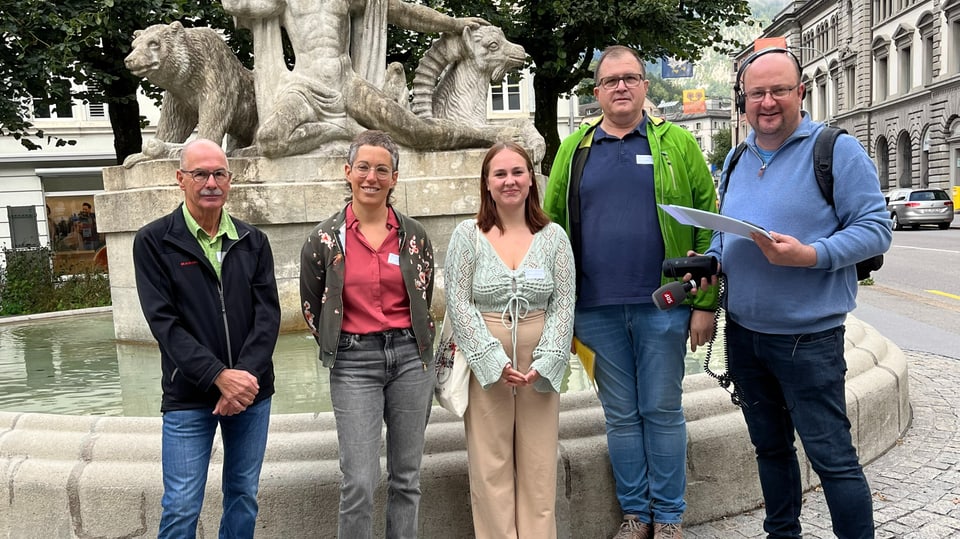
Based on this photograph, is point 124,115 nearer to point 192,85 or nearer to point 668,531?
point 192,85

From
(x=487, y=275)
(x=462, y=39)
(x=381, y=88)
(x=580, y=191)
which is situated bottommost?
(x=487, y=275)

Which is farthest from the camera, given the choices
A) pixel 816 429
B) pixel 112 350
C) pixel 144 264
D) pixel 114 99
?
pixel 114 99

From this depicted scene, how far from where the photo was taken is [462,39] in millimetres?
7520

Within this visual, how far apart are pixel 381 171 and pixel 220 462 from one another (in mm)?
1497

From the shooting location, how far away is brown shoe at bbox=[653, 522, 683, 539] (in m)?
3.23

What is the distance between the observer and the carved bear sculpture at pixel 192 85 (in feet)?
20.6

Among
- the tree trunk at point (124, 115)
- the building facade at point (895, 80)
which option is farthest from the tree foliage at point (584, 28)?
the building facade at point (895, 80)

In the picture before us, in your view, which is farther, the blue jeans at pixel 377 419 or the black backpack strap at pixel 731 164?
the black backpack strap at pixel 731 164

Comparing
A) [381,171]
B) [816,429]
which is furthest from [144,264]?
[816,429]

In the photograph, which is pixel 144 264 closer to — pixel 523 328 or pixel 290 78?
pixel 523 328

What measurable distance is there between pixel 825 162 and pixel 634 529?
173cm

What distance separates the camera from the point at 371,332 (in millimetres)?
2834

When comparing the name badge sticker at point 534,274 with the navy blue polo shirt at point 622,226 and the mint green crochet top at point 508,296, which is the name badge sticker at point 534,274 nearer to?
the mint green crochet top at point 508,296

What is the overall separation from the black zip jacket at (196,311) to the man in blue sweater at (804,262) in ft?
5.95
